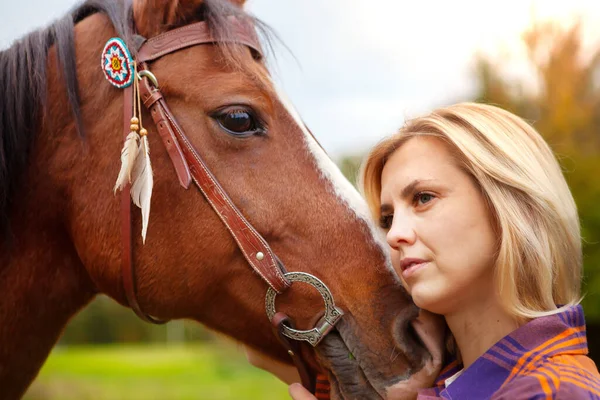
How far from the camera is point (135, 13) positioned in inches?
96.3

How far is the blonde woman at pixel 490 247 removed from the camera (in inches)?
68.9

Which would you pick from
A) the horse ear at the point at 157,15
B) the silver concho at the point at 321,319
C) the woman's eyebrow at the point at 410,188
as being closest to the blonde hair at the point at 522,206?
the woman's eyebrow at the point at 410,188

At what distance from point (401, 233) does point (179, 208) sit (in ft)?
2.90

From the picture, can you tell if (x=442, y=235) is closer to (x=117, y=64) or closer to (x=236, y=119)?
(x=236, y=119)

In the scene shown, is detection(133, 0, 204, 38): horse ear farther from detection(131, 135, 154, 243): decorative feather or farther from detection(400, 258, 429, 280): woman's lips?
detection(400, 258, 429, 280): woman's lips

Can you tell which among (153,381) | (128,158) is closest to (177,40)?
(128,158)

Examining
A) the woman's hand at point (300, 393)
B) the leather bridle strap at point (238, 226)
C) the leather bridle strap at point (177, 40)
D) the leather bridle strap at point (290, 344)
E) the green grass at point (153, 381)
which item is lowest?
the green grass at point (153, 381)

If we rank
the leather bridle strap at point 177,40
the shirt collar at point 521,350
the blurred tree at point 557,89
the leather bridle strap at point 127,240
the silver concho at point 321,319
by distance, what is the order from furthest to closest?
the blurred tree at point 557,89, the leather bridle strap at point 177,40, the leather bridle strap at point 127,240, the silver concho at point 321,319, the shirt collar at point 521,350

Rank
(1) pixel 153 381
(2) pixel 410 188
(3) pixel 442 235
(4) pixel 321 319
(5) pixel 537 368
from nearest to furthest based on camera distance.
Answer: (5) pixel 537 368 < (3) pixel 442 235 < (2) pixel 410 188 < (4) pixel 321 319 < (1) pixel 153 381

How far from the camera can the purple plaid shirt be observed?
4.97ft

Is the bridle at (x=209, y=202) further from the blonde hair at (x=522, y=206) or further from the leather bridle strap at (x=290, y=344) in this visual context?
the blonde hair at (x=522, y=206)

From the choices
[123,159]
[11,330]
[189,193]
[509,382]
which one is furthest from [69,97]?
[509,382]

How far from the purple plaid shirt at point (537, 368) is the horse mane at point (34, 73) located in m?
1.43

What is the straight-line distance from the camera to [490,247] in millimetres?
1850
